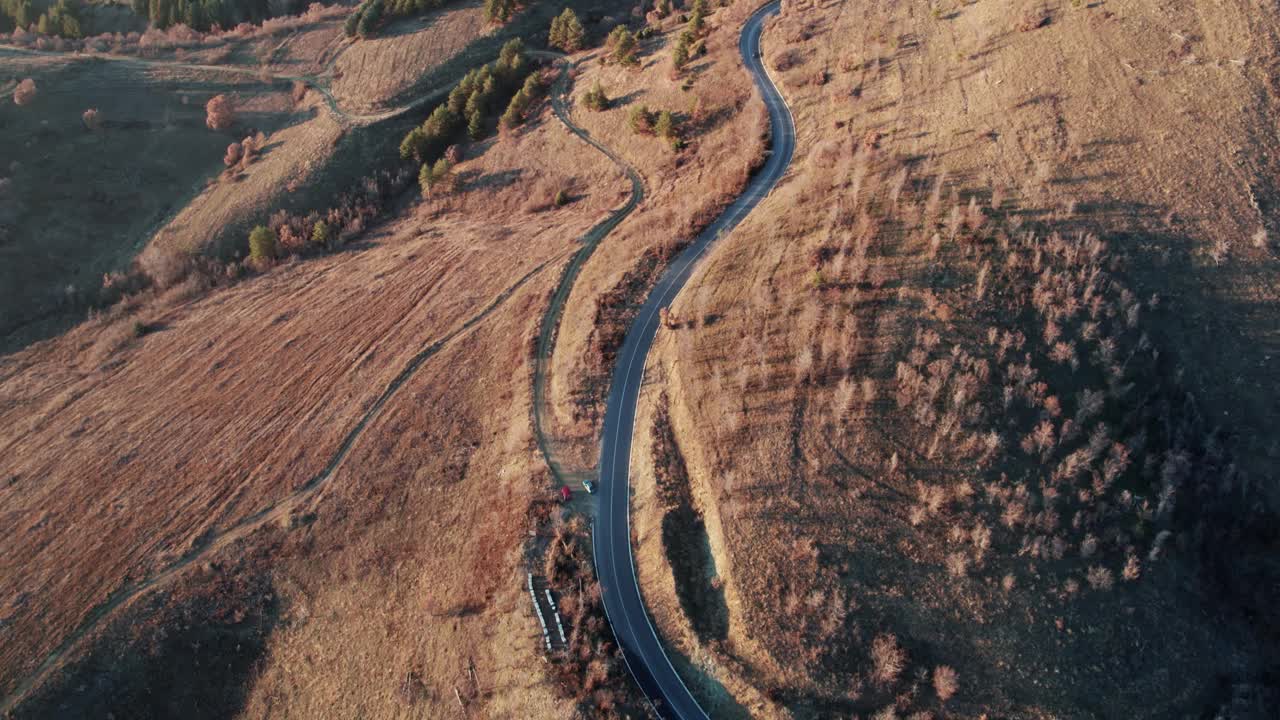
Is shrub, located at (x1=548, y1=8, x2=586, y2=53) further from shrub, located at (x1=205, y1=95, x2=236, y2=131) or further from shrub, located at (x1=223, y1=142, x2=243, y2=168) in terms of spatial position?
shrub, located at (x1=205, y1=95, x2=236, y2=131)

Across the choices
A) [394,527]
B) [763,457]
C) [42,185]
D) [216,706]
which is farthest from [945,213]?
[42,185]

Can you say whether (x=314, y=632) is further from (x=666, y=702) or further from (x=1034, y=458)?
(x=1034, y=458)

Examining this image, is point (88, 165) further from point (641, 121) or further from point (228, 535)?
point (641, 121)

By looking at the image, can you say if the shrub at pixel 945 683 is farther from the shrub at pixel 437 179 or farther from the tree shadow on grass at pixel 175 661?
the shrub at pixel 437 179

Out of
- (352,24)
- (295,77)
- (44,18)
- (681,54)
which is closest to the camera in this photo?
(681,54)

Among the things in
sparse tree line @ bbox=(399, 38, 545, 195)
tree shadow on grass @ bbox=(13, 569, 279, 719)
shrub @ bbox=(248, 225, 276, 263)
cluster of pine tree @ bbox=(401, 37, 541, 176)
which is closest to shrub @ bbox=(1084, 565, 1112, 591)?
tree shadow on grass @ bbox=(13, 569, 279, 719)

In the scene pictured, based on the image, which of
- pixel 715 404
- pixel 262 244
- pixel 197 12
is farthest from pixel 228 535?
pixel 197 12
